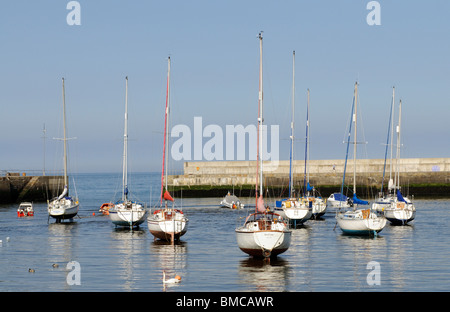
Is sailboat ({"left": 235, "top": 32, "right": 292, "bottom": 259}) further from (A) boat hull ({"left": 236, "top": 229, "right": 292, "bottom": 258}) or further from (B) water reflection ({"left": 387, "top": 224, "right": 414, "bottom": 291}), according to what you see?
(B) water reflection ({"left": 387, "top": 224, "right": 414, "bottom": 291})

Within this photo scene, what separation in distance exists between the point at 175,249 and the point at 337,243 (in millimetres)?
10367

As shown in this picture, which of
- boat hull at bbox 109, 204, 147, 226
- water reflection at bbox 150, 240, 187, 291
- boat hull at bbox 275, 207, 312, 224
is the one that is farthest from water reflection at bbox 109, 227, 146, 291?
boat hull at bbox 275, 207, 312, 224

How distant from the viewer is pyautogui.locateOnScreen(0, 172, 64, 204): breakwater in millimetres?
88312

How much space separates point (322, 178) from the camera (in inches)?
3829

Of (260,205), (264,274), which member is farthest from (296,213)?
(264,274)

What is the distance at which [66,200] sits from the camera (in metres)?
60.0

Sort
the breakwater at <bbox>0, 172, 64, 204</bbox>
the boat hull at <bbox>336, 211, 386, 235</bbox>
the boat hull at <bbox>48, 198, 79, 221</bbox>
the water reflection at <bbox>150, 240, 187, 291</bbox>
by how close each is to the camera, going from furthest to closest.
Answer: the breakwater at <bbox>0, 172, 64, 204</bbox>
the boat hull at <bbox>48, 198, 79, 221</bbox>
the boat hull at <bbox>336, 211, 386, 235</bbox>
the water reflection at <bbox>150, 240, 187, 291</bbox>

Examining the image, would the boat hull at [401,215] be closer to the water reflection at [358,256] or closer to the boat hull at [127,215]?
the water reflection at [358,256]

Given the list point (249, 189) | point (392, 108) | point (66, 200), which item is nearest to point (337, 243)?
point (66, 200)

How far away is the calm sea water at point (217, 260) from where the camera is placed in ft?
90.4

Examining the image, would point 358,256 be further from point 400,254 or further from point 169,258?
point 169,258

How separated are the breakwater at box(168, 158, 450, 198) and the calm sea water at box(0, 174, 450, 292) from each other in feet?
131

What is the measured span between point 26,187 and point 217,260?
2503 inches
